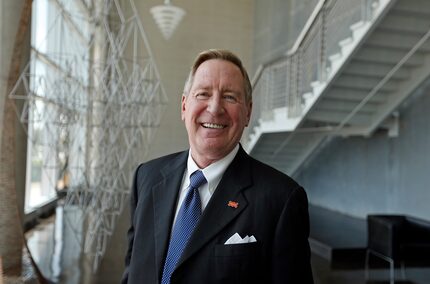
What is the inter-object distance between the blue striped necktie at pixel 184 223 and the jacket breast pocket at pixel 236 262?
0.27ft

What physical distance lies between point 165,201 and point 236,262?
22cm

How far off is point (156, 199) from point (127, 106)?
2.63 m

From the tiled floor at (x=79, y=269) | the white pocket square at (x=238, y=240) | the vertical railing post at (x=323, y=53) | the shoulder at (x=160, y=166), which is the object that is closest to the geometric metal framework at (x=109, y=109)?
the tiled floor at (x=79, y=269)

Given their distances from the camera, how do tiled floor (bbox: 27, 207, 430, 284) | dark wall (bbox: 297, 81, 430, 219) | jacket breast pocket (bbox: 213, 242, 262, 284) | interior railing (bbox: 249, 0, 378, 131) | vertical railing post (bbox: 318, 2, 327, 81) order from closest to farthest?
1. jacket breast pocket (bbox: 213, 242, 262, 284)
2. tiled floor (bbox: 27, 207, 430, 284)
3. interior railing (bbox: 249, 0, 378, 131)
4. vertical railing post (bbox: 318, 2, 327, 81)
5. dark wall (bbox: 297, 81, 430, 219)

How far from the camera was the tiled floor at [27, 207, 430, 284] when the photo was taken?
3.46 metres

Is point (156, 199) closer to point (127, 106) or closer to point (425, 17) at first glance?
point (127, 106)

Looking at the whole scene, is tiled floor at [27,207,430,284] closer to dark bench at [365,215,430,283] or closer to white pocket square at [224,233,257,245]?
dark bench at [365,215,430,283]

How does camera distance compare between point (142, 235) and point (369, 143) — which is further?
point (369, 143)

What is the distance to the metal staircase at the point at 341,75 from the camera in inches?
157

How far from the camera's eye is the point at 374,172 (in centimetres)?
612

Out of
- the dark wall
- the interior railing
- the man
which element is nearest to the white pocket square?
the man

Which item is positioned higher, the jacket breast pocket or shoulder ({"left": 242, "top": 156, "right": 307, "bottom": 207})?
shoulder ({"left": 242, "top": 156, "right": 307, "bottom": 207})

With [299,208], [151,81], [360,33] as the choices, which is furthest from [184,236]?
[360,33]

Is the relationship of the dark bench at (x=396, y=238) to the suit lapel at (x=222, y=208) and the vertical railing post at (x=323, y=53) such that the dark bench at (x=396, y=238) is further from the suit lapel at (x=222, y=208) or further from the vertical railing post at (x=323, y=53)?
the suit lapel at (x=222, y=208)
